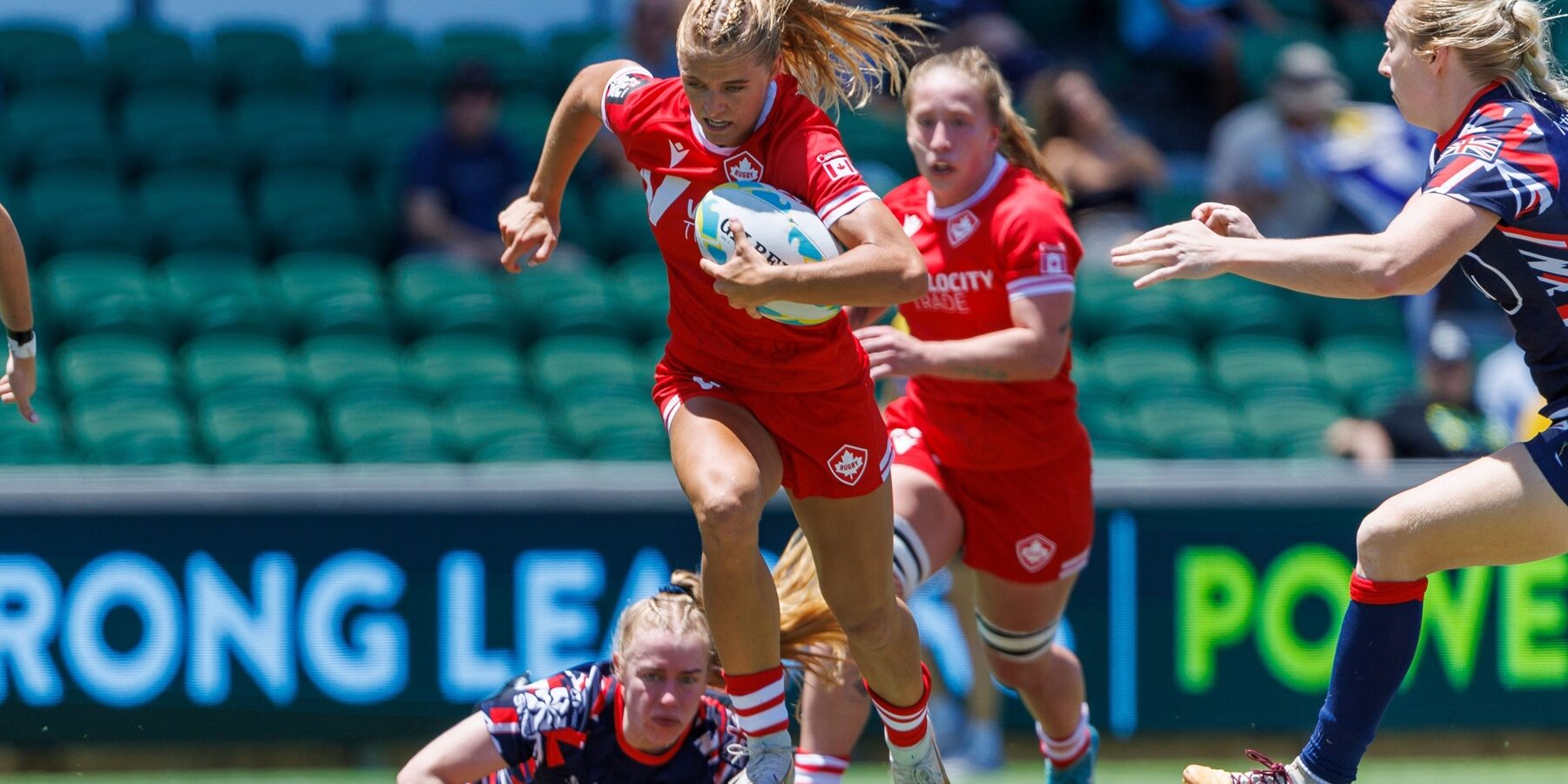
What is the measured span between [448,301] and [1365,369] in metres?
4.54

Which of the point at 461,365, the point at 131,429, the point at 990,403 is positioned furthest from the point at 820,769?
the point at 131,429

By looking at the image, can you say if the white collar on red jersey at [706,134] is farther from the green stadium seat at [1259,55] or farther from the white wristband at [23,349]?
the green stadium seat at [1259,55]

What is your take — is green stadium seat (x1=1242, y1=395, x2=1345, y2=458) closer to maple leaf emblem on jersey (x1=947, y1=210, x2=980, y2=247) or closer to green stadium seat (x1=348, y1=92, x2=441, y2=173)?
maple leaf emblem on jersey (x1=947, y1=210, x2=980, y2=247)

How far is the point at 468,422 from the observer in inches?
326

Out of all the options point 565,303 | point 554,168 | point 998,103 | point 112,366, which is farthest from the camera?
point 565,303

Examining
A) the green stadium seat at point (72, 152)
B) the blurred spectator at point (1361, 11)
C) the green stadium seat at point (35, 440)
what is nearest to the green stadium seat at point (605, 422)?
the green stadium seat at point (35, 440)

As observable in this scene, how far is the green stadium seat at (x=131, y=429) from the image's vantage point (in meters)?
7.85

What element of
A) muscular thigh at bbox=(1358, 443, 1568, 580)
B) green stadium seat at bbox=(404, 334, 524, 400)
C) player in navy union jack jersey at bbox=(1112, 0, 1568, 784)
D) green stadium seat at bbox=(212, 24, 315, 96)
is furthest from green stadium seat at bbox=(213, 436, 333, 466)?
muscular thigh at bbox=(1358, 443, 1568, 580)

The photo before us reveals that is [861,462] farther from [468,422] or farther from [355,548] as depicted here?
[468,422]

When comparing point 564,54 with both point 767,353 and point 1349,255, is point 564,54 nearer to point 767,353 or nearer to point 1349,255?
point 767,353

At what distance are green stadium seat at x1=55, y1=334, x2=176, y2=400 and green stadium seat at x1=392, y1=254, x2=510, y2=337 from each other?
114 cm

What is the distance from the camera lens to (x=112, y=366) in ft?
27.1

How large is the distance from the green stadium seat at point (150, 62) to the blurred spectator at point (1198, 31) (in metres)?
5.56

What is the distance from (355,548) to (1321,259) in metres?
4.41
